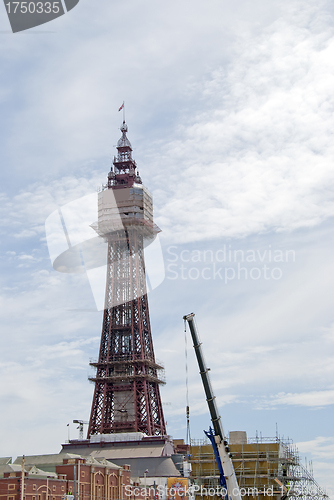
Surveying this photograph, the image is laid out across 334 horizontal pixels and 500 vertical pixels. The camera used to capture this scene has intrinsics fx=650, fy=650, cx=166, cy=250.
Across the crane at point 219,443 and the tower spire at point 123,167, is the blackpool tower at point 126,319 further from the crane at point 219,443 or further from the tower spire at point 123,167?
the crane at point 219,443

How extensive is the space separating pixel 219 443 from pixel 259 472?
17760 millimetres

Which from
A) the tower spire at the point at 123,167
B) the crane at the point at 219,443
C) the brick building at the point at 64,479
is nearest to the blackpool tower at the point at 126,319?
the tower spire at the point at 123,167

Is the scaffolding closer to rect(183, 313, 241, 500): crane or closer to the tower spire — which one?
rect(183, 313, 241, 500): crane

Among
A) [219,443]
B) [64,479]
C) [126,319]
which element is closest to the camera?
[219,443]

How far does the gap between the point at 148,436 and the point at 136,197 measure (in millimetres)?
45839

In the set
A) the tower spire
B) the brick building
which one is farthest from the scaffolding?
the tower spire

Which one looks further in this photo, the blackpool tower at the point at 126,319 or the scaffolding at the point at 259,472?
the blackpool tower at the point at 126,319

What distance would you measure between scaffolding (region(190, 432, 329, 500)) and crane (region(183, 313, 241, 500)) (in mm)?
14016

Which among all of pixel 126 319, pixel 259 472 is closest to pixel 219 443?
pixel 259 472

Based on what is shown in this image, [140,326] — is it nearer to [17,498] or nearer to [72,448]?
[72,448]

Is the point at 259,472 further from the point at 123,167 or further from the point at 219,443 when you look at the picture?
the point at 123,167

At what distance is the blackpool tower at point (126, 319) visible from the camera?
115m

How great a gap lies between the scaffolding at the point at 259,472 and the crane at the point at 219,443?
14.0 meters

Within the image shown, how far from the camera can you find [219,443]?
64.8 meters
